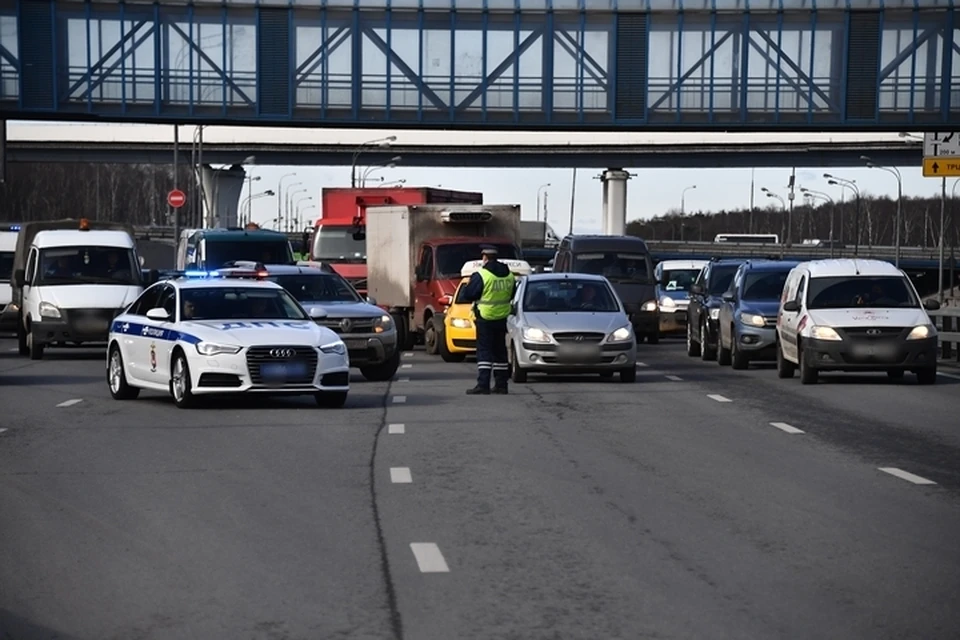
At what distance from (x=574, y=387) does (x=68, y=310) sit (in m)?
10.7

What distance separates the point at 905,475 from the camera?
13.9m

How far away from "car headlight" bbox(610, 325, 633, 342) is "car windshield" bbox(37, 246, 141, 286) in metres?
11.0

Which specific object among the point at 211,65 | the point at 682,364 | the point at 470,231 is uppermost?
the point at 211,65

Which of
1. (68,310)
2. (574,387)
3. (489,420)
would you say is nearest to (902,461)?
(489,420)

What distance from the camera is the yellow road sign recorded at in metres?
39.4

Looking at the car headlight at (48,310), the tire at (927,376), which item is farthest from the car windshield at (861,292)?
the car headlight at (48,310)

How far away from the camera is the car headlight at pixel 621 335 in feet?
82.0

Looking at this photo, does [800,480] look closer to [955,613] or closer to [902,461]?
[902,461]

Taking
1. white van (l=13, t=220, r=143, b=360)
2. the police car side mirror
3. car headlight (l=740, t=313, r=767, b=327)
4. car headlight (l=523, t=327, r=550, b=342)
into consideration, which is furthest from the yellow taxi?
the police car side mirror

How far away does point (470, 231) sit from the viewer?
35.7 metres

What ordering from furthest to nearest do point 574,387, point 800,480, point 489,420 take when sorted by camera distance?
point 574,387 < point 489,420 < point 800,480

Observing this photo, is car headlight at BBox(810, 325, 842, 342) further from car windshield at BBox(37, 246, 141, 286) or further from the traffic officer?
car windshield at BBox(37, 246, 141, 286)

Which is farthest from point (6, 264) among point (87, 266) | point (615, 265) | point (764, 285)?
point (764, 285)

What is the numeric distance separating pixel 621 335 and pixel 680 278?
20.0 meters
